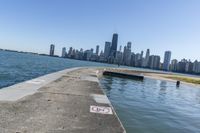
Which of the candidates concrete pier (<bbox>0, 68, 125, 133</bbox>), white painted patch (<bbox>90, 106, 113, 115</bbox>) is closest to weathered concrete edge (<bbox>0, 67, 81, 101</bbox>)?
concrete pier (<bbox>0, 68, 125, 133</bbox>)

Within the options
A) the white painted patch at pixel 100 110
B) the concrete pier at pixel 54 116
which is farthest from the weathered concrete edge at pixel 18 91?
the white painted patch at pixel 100 110

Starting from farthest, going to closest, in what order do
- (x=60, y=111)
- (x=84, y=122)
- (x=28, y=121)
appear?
1. (x=60, y=111)
2. (x=84, y=122)
3. (x=28, y=121)

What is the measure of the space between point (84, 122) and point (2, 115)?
2682 millimetres

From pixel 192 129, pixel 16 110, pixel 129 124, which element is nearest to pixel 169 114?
pixel 192 129

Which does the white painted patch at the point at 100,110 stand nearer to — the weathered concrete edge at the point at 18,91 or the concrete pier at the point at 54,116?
the concrete pier at the point at 54,116

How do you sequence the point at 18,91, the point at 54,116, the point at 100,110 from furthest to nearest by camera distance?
the point at 18,91, the point at 100,110, the point at 54,116

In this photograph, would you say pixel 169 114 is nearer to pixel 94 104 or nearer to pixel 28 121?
pixel 94 104

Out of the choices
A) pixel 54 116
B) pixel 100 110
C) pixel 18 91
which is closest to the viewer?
pixel 54 116

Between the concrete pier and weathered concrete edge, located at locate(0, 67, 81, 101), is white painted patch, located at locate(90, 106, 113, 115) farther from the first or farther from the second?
weathered concrete edge, located at locate(0, 67, 81, 101)

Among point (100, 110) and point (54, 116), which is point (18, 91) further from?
point (54, 116)

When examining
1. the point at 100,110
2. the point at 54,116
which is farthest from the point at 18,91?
the point at 54,116

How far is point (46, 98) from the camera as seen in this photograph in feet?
42.0

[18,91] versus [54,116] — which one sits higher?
[18,91]

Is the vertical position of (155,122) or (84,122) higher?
(84,122)
